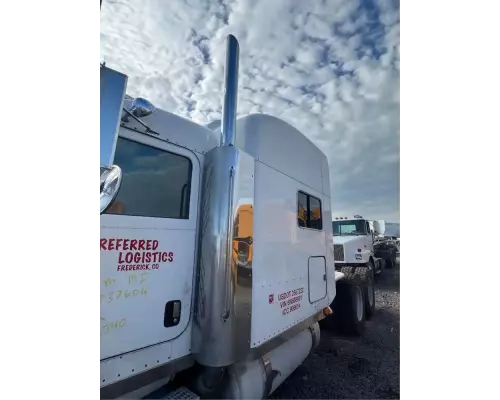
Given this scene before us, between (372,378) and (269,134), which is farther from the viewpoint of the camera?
(372,378)

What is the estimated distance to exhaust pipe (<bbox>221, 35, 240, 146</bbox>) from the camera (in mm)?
1317

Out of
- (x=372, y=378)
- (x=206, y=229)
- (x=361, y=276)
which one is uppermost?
(x=206, y=229)

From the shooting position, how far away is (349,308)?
10.8 ft

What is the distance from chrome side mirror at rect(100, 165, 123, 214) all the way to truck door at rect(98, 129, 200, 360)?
0.25 metres

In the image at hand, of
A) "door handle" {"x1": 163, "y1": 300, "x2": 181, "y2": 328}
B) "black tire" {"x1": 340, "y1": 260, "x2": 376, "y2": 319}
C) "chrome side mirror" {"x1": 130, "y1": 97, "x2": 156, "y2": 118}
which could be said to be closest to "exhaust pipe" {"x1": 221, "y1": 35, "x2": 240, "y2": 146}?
"chrome side mirror" {"x1": 130, "y1": 97, "x2": 156, "y2": 118}

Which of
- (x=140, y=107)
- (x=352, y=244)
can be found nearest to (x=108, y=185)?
(x=140, y=107)

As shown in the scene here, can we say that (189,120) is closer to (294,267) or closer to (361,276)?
(294,267)

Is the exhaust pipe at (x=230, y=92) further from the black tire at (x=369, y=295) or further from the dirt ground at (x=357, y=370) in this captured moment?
the black tire at (x=369, y=295)

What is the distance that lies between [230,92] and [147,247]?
0.81 metres

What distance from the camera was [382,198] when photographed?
1397mm
